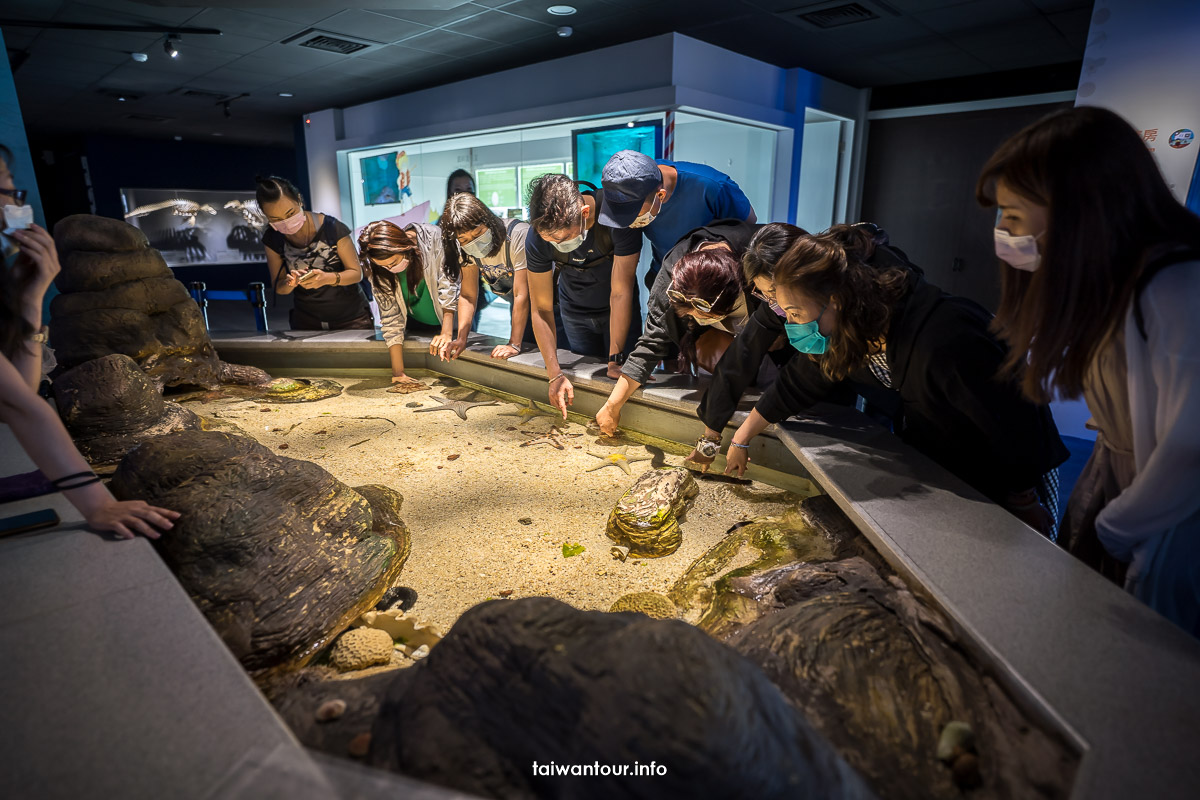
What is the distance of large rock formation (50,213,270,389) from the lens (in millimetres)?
4465

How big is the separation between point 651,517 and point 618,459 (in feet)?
2.74

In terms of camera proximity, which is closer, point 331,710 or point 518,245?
point 331,710

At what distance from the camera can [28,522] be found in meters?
1.94

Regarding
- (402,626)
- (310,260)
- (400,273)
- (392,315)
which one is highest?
(310,260)

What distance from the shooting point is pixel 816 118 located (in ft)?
29.6

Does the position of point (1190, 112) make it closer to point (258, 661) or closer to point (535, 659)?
point (535, 659)

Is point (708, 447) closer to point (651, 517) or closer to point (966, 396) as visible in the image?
point (651, 517)

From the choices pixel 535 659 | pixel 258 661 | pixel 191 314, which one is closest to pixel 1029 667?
pixel 535 659

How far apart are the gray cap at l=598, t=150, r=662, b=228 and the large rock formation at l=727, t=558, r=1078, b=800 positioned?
8.17 ft

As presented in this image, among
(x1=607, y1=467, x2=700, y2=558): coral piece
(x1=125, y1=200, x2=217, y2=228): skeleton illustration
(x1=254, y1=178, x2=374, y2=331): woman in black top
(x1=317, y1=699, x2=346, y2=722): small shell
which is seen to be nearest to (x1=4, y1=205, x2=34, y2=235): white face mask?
(x1=317, y1=699, x2=346, y2=722): small shell

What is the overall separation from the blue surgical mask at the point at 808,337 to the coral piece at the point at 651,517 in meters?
0.88

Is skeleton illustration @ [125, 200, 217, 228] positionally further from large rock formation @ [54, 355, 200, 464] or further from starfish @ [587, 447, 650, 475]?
starfish @ [587, 447, 650, 475]

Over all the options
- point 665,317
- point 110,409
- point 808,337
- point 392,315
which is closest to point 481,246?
point 392,315

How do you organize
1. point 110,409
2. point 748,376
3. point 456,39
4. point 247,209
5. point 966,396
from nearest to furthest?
point 966,396 → point 748,376 → point 110,409 → point 456,39 → point 247,209
